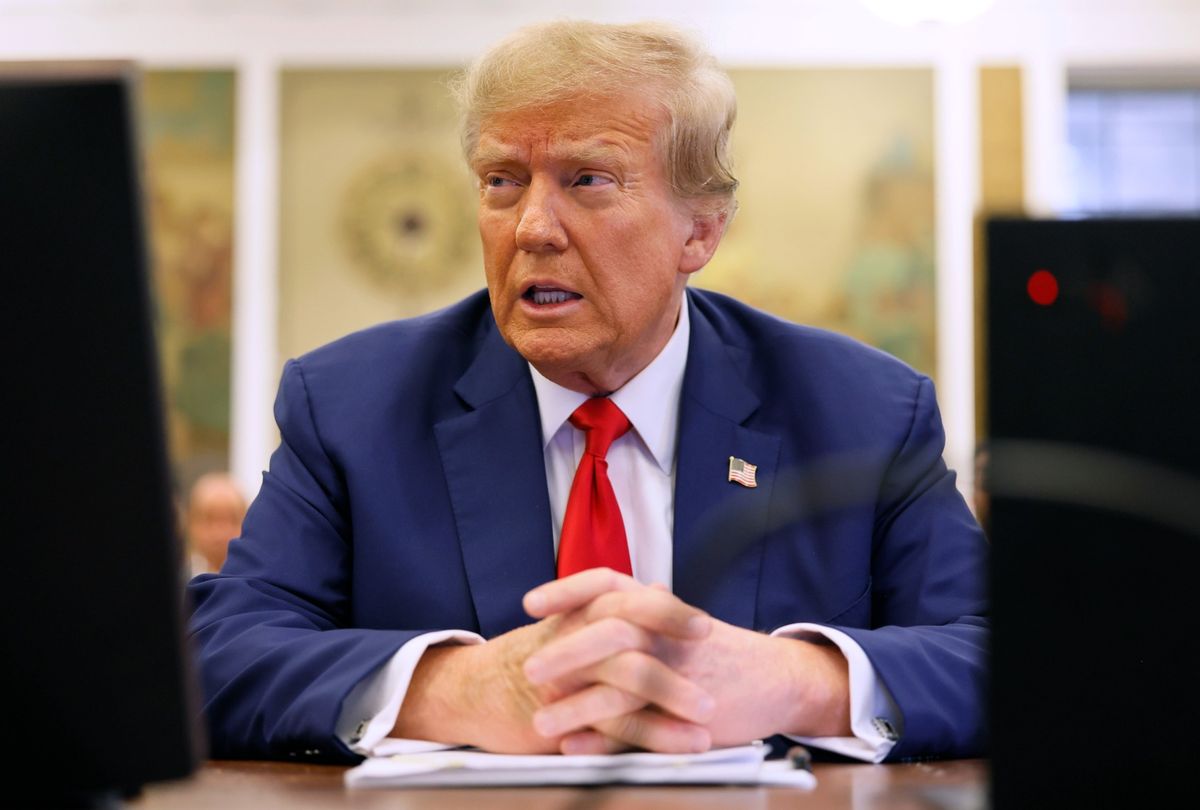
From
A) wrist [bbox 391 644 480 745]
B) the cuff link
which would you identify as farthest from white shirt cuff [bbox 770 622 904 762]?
wrist [bbox 391 644 480 745]

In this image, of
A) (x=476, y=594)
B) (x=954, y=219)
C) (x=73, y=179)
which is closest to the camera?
(x=73, y=179)

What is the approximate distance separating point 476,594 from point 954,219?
4841mm

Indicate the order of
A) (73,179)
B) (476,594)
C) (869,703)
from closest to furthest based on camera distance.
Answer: (73,179) → (869,703) → (476,594)

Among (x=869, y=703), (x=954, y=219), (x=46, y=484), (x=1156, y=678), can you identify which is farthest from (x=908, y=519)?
(x=954, y=219)

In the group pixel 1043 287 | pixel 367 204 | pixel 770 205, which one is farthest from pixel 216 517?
pixel 1043 287

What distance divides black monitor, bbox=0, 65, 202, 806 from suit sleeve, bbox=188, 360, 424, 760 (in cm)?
58

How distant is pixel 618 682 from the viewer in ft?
4.44

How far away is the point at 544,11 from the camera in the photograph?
6.37m

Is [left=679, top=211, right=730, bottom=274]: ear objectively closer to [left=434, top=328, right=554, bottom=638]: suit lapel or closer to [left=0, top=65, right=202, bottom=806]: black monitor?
[left=434, top=328, right=554, bottom=638]: suit lapel

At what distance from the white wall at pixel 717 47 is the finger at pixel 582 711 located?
505 centimetres

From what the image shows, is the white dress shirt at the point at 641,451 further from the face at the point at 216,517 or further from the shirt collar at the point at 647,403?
the face at the point at 216,517

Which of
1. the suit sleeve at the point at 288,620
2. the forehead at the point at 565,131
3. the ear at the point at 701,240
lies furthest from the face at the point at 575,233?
the suit sleeve at the point at 288,620

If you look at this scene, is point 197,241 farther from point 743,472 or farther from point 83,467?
point 83,467

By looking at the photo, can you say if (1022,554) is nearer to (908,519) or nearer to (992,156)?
(908,519)
